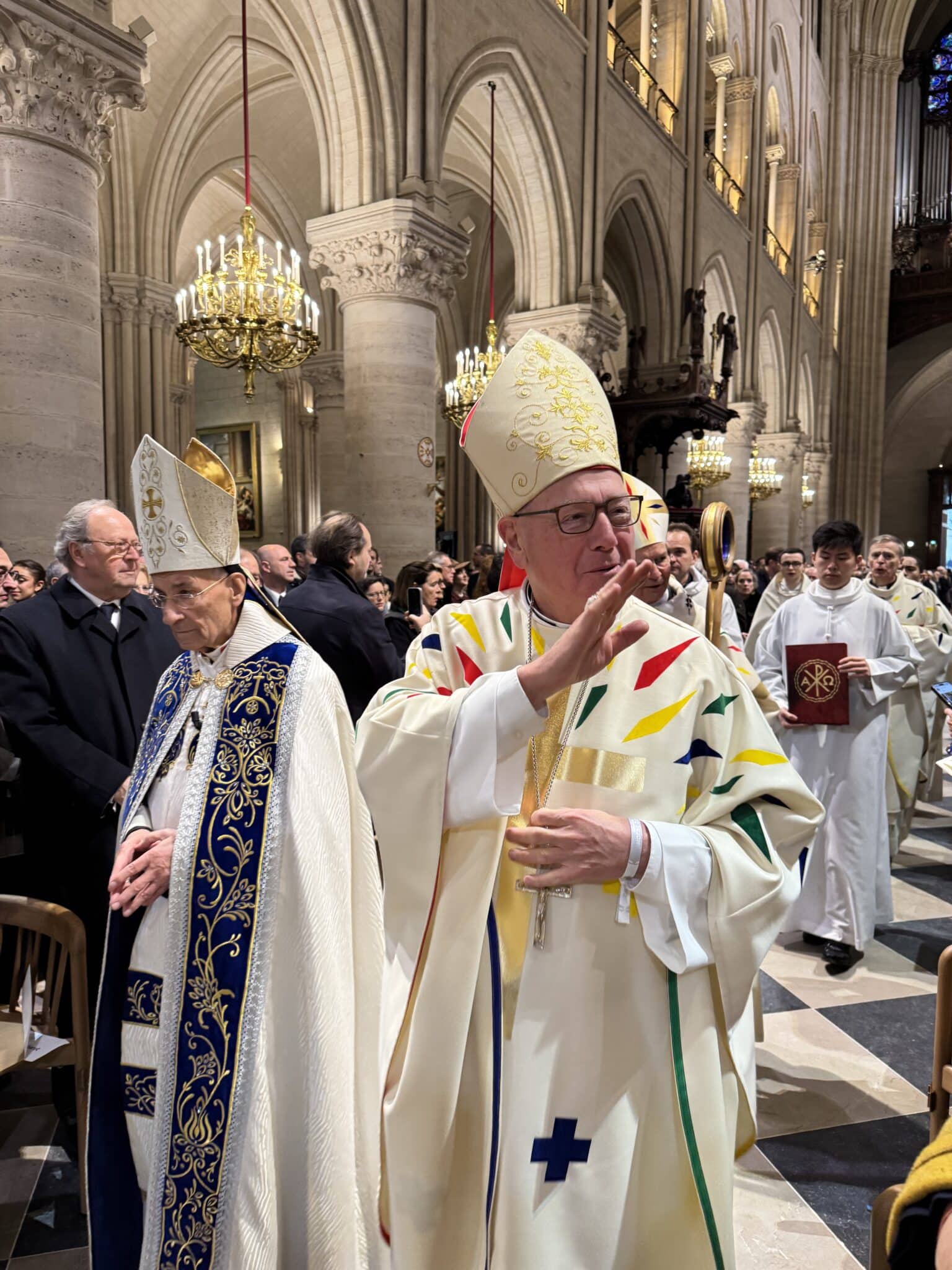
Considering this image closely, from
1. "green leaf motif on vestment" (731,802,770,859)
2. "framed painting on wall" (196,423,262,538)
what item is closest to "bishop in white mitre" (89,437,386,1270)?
"green leaf motif on vestment" (731,802,770,859)

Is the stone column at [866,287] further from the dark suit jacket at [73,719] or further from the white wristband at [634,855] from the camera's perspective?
the white wristband at [634,855]

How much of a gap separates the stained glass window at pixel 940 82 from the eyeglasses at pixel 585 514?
31999 mm

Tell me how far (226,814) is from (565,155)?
1101 cm

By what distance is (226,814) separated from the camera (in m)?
1.89

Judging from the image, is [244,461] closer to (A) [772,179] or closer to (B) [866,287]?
(A) [772,179]

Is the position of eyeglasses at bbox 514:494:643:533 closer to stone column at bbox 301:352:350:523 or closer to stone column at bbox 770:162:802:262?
stone column at bbox 301:352:350:523

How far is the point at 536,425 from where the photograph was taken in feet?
4.83

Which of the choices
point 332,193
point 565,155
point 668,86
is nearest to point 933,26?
point 668,86

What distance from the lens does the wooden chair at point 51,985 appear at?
2166mm

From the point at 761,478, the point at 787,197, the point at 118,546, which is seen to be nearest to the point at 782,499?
the point at 761,478

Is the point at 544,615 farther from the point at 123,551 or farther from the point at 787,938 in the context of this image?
the point at 787,938

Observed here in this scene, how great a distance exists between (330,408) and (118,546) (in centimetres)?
1206

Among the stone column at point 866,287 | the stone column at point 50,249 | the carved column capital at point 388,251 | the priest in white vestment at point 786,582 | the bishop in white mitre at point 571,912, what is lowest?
the bishop in white mitre at point 571,912

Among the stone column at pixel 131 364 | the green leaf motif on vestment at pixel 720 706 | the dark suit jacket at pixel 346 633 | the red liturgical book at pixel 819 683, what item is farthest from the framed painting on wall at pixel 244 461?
the green leaf motif on vestment at pixel 720 706
